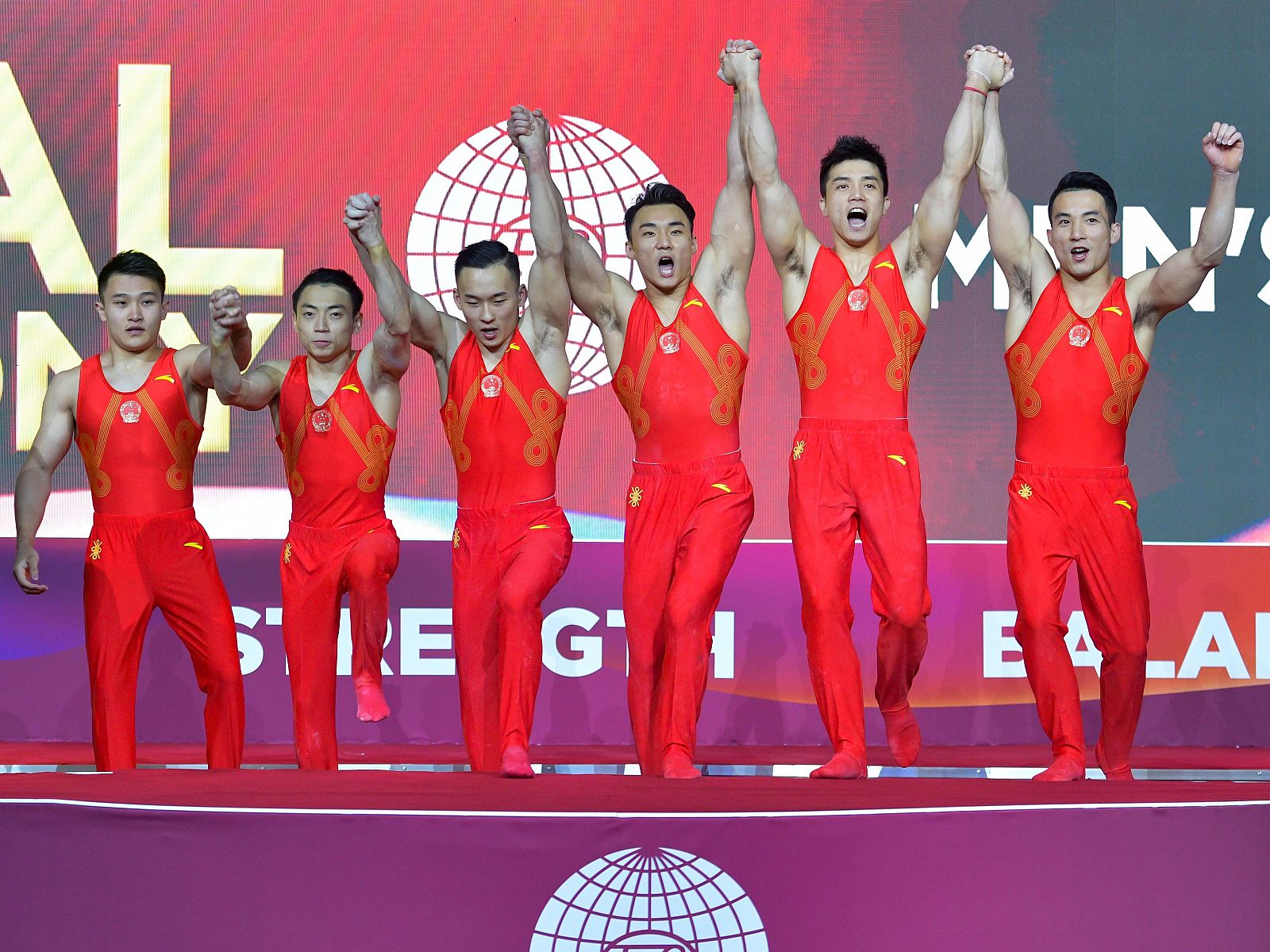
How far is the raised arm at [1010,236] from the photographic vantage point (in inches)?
185

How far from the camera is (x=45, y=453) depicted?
495 centimetres

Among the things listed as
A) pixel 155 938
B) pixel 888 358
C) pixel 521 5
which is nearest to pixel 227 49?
pixel 521 5

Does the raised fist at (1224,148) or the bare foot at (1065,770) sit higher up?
the raised fist at (1224,148)

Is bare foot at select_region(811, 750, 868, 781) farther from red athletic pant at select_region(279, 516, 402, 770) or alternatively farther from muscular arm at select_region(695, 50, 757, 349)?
red athletic pant at select_region(279, 516, 402, 770)

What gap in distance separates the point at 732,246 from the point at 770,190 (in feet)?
0.70

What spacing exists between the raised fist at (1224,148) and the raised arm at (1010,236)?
592 mm

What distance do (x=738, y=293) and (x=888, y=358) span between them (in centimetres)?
52

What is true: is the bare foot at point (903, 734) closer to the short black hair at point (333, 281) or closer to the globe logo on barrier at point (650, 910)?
the globe logo on barrier at point (650, 910)

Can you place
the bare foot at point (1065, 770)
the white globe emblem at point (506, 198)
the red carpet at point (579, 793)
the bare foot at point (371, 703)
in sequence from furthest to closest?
the white globe emblem at point (506, 198)
the bare foot at point (371, 703)
the bare foot at point (1065, 770)
the red carpet at point (579, 793)

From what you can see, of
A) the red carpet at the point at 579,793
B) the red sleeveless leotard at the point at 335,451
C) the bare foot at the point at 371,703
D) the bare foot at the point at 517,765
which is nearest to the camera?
the red carpet at the point at 579,793

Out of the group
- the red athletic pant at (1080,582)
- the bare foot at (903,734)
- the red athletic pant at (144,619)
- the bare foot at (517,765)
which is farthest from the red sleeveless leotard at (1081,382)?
the red athletic pant at (144,619)

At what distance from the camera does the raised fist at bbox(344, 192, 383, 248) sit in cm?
444

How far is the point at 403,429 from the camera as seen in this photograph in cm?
648

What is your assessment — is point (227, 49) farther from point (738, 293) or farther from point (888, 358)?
point (888, 358)
